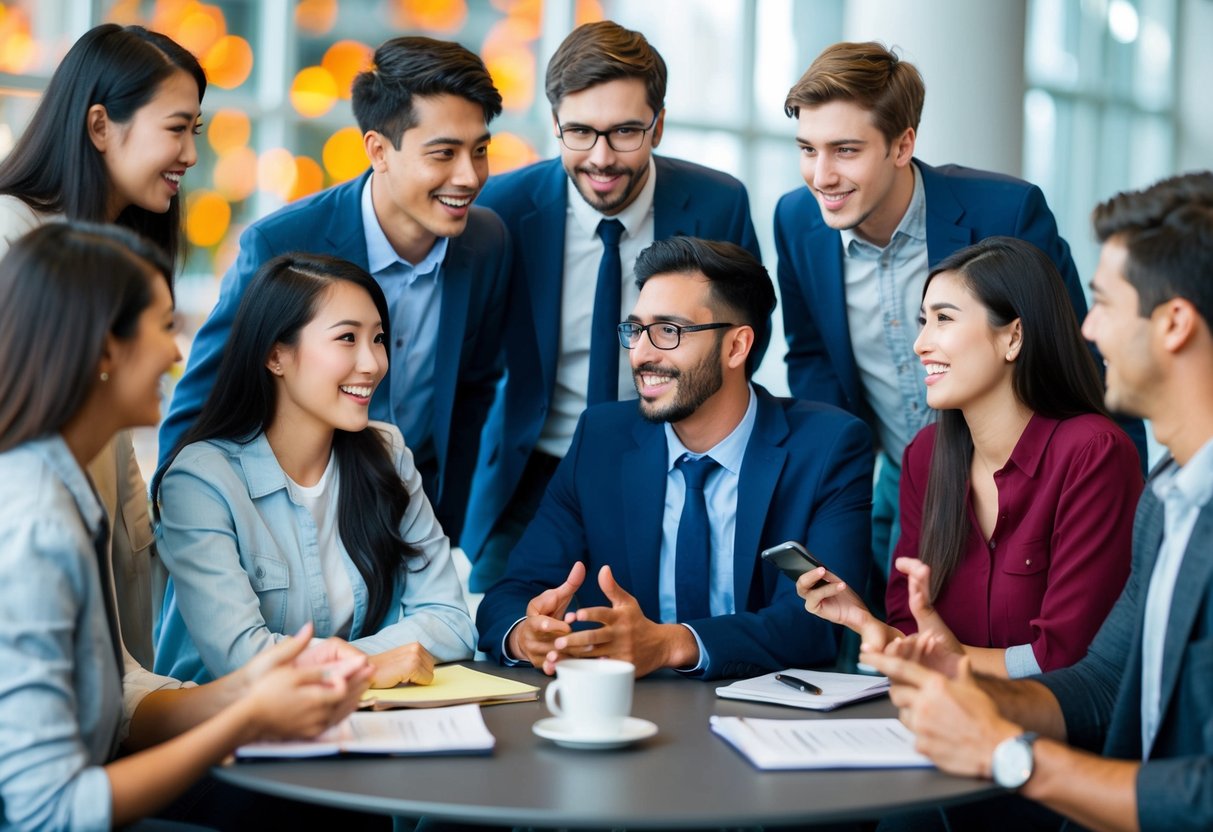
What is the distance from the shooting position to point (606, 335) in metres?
3.43

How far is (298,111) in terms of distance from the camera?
5.35 metres

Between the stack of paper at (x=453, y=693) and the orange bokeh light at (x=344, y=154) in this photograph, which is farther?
the orange bokeh light at (x=344, y=154)

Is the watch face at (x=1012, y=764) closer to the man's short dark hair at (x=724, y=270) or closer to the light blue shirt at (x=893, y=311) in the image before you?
the man's short dark hair at (x=724, y=270)

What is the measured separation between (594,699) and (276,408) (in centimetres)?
106

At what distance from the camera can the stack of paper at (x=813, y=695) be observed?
6.79 feet

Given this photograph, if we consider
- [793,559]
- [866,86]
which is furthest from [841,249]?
[793,559]

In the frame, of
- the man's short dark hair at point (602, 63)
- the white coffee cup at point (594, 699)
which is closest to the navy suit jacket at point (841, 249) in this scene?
the man's short dark hair at point (602, 63)

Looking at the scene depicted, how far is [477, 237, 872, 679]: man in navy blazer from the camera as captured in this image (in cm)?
271

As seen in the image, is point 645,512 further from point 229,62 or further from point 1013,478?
point 229,62

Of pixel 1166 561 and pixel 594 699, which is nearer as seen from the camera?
pixel 594 699

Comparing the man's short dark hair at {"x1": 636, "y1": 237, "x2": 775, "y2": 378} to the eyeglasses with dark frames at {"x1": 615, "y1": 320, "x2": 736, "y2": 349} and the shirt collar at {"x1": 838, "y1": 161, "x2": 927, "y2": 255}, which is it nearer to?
the eyeglasses with dark frames at {"x1": 615, "y1": 320, "x2": 736, "y2": 349}

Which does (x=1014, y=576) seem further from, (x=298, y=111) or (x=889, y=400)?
(x=298, y=111)

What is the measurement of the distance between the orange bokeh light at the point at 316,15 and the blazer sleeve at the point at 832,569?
3366mm

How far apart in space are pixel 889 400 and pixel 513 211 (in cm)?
110
